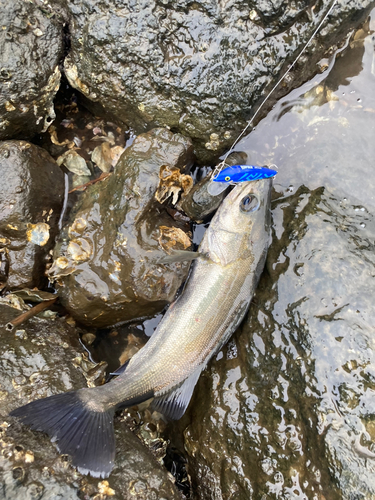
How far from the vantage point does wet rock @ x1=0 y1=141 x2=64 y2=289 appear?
3.62m

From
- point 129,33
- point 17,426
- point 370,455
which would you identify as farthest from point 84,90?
point 370,455

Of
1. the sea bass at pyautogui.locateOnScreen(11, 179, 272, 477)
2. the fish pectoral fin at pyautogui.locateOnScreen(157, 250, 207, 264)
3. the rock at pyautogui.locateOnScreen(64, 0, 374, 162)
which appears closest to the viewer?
the sea bass at pyautogui.locateOnScreen(11, 179, 272, 477)

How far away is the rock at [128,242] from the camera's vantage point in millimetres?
3549

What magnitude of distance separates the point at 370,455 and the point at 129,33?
14.3 feet

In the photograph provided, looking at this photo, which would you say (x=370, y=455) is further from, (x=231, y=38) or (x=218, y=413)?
(x=231, y=38)

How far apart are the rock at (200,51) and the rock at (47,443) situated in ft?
8.48

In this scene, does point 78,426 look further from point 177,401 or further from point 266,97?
point 266,97

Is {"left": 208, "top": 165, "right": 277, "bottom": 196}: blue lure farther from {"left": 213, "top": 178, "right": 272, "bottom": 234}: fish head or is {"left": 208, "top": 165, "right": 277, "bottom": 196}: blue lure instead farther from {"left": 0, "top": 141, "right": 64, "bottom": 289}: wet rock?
{"left": 0, "top": 141, "right": 64, "bottom": 289}: wet rock

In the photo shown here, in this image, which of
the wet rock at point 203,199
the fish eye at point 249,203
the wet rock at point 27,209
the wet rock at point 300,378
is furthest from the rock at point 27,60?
the wet rock at point 300,378

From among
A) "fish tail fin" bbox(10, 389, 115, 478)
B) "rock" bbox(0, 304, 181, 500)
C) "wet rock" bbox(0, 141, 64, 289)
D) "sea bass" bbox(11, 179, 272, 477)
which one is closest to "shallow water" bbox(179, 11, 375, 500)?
"sea bass" bbox(11, 179, 272, 477)

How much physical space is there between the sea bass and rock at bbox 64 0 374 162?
0.94 meters

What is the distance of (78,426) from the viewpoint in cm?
294

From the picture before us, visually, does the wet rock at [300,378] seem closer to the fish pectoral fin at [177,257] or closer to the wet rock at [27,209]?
the fish pectoral fin at [177,257]

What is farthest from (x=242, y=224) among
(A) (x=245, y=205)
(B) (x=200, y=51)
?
(B) (x=200, y=51)
